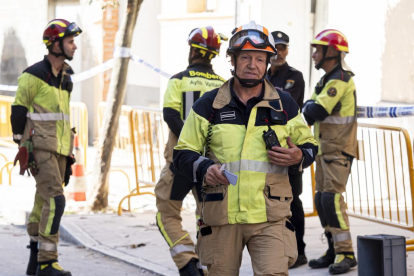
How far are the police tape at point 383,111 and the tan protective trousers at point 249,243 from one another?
10.9 feet

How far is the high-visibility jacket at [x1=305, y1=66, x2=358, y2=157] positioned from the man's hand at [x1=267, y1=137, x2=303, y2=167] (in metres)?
2.54

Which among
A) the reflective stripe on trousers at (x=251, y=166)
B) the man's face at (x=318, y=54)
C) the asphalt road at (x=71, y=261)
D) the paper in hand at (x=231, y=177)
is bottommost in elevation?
the asphalt road at (x=71, y=261)

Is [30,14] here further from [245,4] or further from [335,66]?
[335,66]

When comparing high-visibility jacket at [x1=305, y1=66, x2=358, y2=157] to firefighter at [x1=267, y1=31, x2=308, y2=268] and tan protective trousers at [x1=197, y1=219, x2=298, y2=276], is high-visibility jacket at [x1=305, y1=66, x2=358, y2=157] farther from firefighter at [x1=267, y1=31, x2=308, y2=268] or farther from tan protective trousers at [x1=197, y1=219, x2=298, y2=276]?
tan protective trousers at [x1=197, y1=219, x2=298, y2=276]

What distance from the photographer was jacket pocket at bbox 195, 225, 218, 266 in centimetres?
478

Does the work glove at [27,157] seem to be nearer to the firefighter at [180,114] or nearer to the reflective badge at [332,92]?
the firefighter at [180,114]

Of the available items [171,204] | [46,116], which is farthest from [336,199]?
[46,116]

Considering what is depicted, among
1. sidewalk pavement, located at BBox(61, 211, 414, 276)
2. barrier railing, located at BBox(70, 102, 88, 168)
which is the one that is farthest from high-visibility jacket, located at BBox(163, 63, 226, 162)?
barrier railing, located at BBox(70, 102, 88, 168)

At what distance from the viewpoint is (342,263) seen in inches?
284

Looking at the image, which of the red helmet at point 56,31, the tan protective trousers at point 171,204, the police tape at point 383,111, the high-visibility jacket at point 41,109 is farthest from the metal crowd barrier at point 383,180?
the red helmet at point 56,31

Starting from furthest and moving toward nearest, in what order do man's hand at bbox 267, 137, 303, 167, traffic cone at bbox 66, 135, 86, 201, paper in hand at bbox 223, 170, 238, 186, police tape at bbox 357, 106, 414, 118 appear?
traffic cone at bbox 66, 135, 86, 201, police tape at bbox 357, 106, 414, 118, man's hand at bbox 267, 137, 303, 167, paper in hand at bbox 223, 170, 238, 186

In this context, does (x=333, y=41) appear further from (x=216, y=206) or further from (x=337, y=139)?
(x=216, y=206)

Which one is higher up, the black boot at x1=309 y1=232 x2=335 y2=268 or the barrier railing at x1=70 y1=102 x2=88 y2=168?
the barrier railing at x1=70 y1=102 x2=88 y2=168

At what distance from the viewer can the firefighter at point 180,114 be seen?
6902mm
